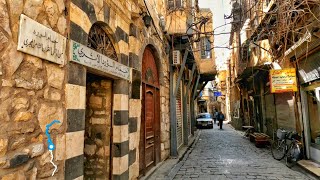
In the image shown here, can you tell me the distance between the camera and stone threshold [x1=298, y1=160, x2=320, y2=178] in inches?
237

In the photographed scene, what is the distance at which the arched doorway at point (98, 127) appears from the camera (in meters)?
4.48

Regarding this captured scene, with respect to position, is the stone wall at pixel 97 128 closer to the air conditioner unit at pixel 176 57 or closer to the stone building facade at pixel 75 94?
the stone building facade at pixel 75 94

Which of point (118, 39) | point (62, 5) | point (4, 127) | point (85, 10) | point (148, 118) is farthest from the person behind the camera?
point (148, 118)

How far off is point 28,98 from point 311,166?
7.26m

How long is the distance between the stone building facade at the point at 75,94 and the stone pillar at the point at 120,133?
0.06 feet

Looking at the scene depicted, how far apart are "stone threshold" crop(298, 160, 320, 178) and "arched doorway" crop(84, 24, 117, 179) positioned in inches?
202

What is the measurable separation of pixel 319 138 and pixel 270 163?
5.36 ft


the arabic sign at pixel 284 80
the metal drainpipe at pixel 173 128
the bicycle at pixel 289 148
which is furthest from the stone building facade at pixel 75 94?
the bicycle at pixel 289 148

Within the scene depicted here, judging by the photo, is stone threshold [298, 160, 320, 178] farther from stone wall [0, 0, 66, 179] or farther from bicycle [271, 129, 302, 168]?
stone wall [0, 0, 66, 179]

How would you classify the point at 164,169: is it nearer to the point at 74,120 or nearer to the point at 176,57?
the point at 176,57

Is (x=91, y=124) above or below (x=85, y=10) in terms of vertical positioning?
below

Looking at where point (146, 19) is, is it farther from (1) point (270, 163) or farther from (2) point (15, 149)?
(1) point (270, 163)

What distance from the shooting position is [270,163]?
25.1ft

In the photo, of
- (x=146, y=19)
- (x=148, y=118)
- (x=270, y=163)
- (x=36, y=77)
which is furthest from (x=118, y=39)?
(x=270, y=163)
